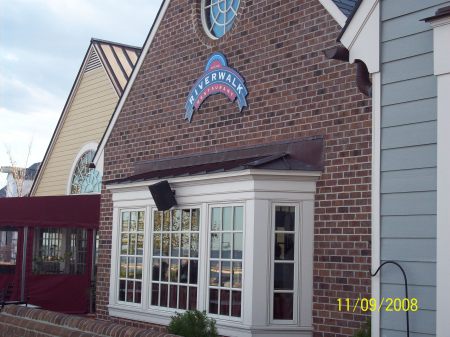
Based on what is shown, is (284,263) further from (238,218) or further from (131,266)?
(131,266)

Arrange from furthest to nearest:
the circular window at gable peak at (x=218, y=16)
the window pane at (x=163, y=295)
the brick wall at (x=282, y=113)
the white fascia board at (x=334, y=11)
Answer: the circular window at gable peak at (x=218, y=16)
the window pane at (x=163, y=295)
the white fascia board at (x=334, y=11)
the brick wall at (x=282, y=113)

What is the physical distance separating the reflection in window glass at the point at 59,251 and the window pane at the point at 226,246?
8001 mm

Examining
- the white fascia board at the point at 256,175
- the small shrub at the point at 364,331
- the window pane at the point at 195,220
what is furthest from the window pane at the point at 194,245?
the small shrub at the point at 364,331

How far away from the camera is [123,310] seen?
12.5 m

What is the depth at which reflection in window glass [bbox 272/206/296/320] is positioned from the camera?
32.0ft

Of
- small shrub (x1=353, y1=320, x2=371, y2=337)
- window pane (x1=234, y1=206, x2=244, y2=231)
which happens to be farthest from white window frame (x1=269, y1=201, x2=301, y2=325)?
small shrub (x1=353, y1=320, x2=371, y2=337)

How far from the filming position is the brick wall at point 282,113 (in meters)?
9.34

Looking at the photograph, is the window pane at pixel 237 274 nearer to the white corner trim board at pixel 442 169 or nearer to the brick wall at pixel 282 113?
the brick wall at pixel 282 113

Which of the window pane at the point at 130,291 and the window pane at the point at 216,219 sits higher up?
the window pane at the point at 216,219

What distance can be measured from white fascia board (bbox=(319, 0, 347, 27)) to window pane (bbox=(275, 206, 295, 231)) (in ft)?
8.18

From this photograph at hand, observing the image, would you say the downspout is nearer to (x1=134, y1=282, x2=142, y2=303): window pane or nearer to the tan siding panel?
(x1=134, y1=282, x2=142, y2=303): window pane

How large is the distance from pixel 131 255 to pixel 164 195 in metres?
1.74

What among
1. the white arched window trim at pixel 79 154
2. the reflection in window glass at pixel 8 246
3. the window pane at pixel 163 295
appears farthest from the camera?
the white arched window trim at pixel 79 154

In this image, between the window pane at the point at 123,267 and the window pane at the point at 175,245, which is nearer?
the window pane at the point at 175,245
